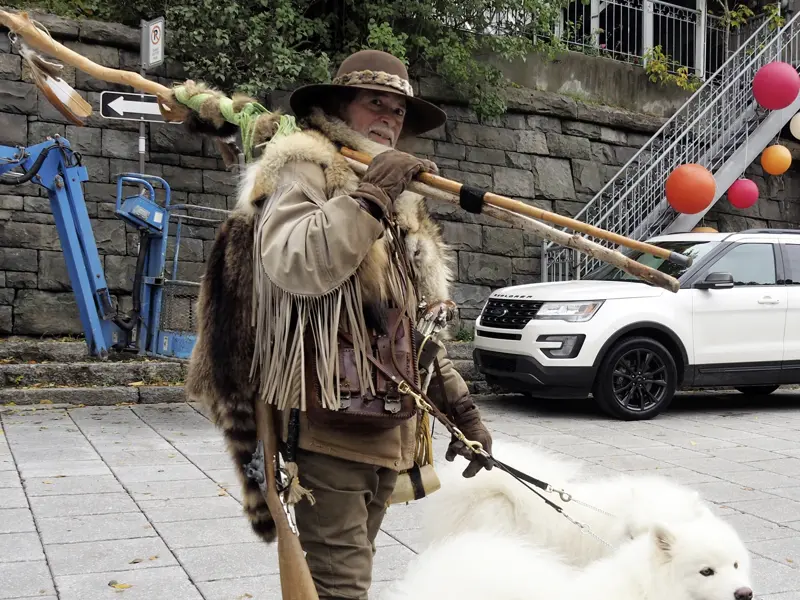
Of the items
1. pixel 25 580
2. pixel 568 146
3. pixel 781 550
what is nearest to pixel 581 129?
pixel 568 146

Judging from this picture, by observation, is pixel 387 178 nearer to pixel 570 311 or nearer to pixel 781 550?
pixel 781 550

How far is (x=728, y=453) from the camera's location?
282 inches

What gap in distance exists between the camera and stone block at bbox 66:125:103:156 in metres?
10.1

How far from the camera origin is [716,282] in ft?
29.1

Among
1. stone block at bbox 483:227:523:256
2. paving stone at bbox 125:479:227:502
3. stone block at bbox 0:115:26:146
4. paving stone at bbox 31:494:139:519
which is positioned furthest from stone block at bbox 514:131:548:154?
paving stone at bbox 31:494:139:519

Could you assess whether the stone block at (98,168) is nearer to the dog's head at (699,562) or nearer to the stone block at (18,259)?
the stone block at (18,259)

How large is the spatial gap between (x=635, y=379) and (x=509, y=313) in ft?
4.96

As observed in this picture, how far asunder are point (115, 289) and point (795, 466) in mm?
7798

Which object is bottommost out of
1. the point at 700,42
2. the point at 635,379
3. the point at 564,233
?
the point at 635,379

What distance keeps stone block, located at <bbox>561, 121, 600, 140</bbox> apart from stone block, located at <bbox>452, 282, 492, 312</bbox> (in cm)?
301

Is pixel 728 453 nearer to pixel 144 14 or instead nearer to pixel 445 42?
pixel 445 42

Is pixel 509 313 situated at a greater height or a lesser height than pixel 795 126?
lesser

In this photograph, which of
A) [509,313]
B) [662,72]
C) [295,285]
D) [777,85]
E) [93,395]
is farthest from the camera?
[662,72]

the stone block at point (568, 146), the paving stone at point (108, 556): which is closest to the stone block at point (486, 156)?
the stone block at point (568, 146)
